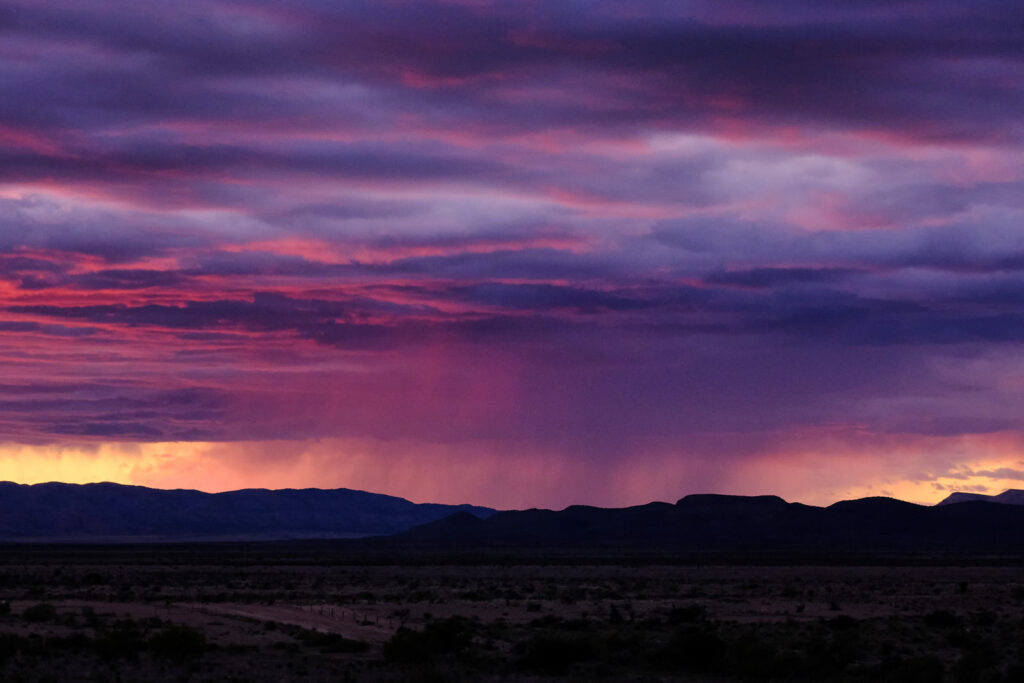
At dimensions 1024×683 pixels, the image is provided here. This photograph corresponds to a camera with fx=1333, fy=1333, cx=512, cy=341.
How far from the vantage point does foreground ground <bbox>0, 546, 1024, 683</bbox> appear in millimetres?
41844

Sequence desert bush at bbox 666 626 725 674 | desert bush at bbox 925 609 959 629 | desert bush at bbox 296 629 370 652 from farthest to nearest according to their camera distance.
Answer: desert bush at bbox 925 609 959 629, desert bush at bbox 296 629 370 652, desert bush at bbox 666 626 725 674

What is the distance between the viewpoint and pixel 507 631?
54250 millimetres

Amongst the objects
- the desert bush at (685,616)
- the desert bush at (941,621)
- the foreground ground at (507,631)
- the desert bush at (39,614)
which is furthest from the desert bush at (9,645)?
the desert bush at (941,621)

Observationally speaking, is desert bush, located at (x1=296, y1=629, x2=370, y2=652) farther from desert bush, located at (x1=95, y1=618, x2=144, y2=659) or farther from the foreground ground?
desert bush, located at (x1=95, y1=618, x2=144, y2=659)

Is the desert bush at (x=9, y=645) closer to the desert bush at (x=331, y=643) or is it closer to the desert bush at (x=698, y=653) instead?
the desert bush at (x=331, y=643)

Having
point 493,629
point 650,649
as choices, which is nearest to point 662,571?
point 493,629

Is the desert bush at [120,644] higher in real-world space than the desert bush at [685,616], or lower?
lower

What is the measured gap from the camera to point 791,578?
10981cm

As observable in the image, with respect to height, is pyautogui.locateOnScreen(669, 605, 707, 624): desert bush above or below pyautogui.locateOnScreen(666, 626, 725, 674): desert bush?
above

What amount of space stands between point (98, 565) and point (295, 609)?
77169 mm

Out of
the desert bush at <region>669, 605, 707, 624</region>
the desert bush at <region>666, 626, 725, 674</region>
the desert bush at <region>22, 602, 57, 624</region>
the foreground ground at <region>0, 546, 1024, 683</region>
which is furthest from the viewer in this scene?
the desert bush at <region>22, 602, 57, 624</region>

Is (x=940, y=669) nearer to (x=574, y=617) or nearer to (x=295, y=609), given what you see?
(x=574, y=617)

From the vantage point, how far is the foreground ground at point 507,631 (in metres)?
41.8

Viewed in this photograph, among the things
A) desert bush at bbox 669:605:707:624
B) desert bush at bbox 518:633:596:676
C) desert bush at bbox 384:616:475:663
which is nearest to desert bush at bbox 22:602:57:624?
desert bush at bbox 384:616:475:663
